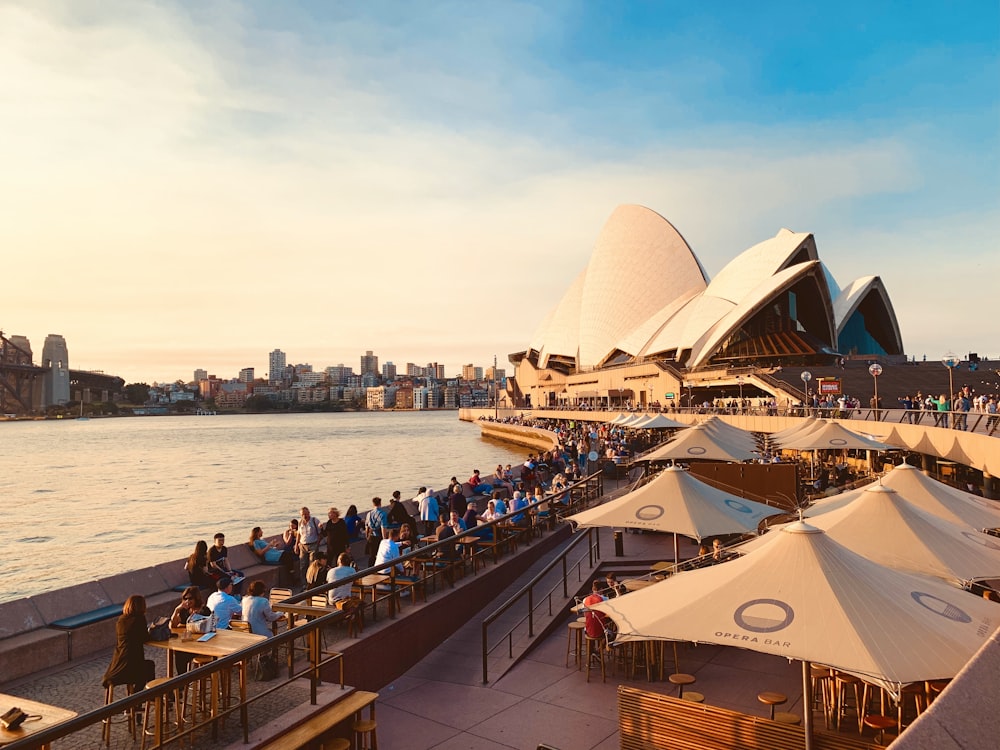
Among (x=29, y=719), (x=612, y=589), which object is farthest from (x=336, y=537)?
(x=29, y=719)

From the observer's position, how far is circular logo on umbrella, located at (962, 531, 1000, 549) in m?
6.48

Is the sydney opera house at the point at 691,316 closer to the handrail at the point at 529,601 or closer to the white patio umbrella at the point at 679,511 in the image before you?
the handrail at the point at 529,601

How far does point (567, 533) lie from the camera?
1347cm

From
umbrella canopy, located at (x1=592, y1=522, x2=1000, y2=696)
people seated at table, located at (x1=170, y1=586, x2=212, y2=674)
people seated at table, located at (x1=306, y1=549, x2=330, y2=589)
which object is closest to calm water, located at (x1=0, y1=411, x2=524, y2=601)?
people seated at table, located at (x1=306, y1=549, x2=330, y2=589)

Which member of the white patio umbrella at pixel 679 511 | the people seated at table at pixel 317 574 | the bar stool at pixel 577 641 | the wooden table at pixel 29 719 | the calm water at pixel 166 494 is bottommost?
the calm water at pixel 166 494

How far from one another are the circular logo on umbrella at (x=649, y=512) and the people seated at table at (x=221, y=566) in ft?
17.4

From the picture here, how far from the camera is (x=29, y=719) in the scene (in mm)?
3941

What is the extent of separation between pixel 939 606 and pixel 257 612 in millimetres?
5219

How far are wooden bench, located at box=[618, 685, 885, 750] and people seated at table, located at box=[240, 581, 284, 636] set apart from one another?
3.15m

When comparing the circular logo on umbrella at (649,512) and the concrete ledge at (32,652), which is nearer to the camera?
the concrete ledge at (32,652)

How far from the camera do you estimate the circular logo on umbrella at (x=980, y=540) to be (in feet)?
21.2

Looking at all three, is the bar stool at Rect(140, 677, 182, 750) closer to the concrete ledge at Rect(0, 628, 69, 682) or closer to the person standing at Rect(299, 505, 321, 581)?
the concrete ledge at Rect(0, 628, 69, 682)

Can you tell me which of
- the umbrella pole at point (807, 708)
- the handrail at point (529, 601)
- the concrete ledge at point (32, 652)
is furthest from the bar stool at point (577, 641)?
the concrete ledge at point (32, 652)

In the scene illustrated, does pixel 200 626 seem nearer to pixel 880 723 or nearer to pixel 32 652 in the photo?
pixel 32 652
